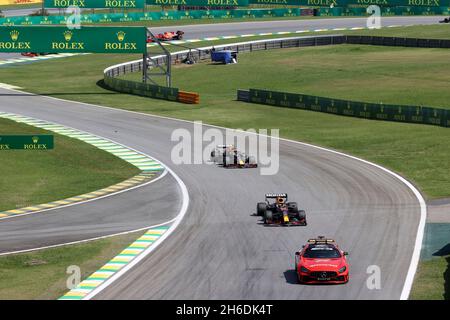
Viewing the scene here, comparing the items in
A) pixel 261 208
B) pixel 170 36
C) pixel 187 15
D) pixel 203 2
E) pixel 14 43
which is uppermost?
pixel 203 2

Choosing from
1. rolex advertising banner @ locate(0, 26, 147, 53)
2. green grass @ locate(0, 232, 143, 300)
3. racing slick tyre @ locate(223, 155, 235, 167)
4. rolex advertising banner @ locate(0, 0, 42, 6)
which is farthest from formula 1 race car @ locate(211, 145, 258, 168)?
rolex advertising banner @ locate(0, 0, 42, 6)

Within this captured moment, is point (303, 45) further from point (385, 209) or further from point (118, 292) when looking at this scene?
point (118, 292)

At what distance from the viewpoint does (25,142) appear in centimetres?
6212

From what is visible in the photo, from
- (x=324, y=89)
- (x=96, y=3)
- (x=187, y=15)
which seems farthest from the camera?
(x=187, y=15)

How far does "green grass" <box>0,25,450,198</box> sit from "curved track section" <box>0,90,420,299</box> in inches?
132

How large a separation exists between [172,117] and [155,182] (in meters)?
23.4

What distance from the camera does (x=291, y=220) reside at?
42531 mm

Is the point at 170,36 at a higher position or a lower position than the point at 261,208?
higher

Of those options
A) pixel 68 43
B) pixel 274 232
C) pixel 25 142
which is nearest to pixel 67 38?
pixel 68 43

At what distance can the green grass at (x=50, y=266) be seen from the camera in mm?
33094

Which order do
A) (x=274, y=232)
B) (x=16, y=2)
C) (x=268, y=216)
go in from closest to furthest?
(x=274, y=232), (x=268, y=216), (x=16, y=2)

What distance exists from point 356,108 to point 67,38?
28440 mm

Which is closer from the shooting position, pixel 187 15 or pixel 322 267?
pixel 322 267

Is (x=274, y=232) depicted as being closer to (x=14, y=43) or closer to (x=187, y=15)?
(x=14, y=43)
